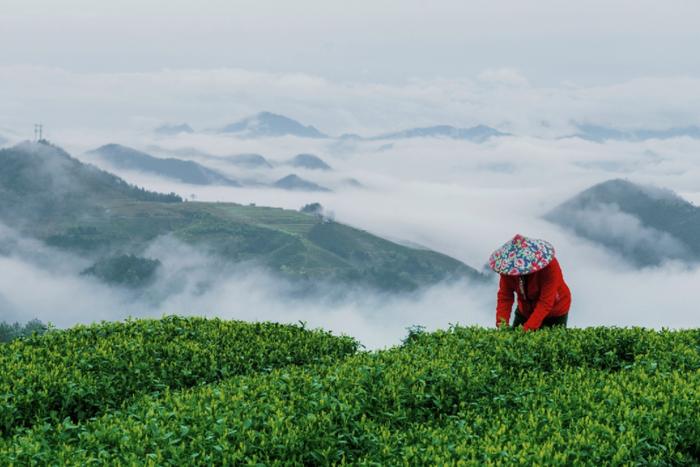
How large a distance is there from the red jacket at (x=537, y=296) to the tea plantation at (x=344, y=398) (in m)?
0.45

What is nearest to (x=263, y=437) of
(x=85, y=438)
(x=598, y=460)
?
(x=85, y=438)

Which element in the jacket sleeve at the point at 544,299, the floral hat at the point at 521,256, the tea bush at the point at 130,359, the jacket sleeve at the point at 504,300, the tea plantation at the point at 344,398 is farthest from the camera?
the jacket sleeve at the point at 504,300

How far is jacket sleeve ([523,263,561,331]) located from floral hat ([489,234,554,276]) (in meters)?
0.47

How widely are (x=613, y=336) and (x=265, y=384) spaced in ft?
16.4

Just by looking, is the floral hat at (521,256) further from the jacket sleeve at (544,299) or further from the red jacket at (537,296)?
the jacket sleeve at (544,299)

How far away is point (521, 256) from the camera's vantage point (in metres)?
9.95

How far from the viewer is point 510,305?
1117 cm

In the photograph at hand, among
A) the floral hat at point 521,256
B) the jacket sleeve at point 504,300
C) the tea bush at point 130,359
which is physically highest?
the floral hat at point 521,256

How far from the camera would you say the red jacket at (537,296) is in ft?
34.3

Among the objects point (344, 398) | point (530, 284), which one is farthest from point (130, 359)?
point (530, 284)

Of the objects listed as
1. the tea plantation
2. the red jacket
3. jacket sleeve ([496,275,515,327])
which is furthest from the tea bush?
the red jacket

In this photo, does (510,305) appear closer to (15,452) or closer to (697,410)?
(697,410)

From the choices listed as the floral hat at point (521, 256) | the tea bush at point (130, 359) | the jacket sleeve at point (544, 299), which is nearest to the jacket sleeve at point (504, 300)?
the jacket sleeve at point (544, 299)

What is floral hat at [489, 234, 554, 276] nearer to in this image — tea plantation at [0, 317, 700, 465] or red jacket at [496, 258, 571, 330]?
red jacket at [496, 258, 571, 330]
